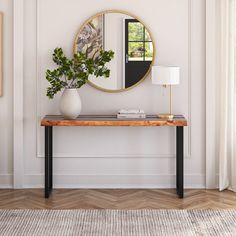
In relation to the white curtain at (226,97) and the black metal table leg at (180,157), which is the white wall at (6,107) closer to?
the black metal table leg at (180,157)

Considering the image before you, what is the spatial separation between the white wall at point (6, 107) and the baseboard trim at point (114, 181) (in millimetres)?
234

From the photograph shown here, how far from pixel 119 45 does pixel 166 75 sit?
685 mm

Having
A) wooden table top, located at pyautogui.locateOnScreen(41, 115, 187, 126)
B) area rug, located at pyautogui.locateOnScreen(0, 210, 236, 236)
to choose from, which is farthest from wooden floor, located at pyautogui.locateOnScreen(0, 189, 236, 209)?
wooden table top, located at pyautogui.locateOnScreen(41, 115, 187, 126)

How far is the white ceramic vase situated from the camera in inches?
214

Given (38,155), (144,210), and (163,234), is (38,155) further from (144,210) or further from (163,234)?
(163,234)

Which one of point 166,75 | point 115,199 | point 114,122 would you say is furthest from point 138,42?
point 115,199

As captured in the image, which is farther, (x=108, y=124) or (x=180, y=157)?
(x=180, y=157)

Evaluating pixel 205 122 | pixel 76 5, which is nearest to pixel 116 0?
pixel 76 5

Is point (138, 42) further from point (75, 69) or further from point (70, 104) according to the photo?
point (70, 104)

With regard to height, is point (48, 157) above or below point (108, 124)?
below

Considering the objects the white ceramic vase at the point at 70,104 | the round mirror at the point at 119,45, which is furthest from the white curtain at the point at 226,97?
the white ceramic vase at the point at 70,104

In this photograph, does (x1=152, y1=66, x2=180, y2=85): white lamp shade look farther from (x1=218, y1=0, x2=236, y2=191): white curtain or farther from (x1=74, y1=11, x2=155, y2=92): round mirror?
(x1=218, y1=0, x2=236, y2=191): white curtain

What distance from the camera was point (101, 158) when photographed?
5949mm

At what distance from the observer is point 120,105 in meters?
5.90
